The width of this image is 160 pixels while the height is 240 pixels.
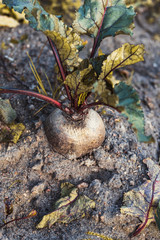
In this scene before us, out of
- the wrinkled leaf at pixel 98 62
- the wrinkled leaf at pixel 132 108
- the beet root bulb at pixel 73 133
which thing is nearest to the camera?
the wrinkled leaf at pixel 132 108

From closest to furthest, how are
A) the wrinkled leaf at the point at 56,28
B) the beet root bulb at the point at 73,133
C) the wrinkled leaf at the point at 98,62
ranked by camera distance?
the wrinkled leaf at the point at 56,28, the wrinkled leaf at the point at 98,62, the beet root bulb at the point at 73,133

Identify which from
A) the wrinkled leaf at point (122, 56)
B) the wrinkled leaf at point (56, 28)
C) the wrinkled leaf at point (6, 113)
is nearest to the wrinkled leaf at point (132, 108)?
the wrinkled leaf at point (122, 56)

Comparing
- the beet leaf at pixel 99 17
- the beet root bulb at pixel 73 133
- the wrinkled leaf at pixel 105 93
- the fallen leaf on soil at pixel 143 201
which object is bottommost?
the fallen leaf on soil at pixel 143 201

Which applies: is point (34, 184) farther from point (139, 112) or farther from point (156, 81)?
point (156, 81)

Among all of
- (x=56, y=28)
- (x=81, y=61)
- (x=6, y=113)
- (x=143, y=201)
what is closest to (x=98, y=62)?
(x=81, y=61)

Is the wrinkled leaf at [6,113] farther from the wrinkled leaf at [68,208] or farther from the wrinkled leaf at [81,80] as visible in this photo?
the wrinkled leaf at [68,208]

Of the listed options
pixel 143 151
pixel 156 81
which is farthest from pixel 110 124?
pixel 156 81

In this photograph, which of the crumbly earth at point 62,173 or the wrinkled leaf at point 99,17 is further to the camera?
the wrinkled leaf at point 99,17

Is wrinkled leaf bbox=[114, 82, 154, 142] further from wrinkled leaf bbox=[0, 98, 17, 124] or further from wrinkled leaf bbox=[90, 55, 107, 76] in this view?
wrinkled leaf bbox=[0, 98, 17, 124]
